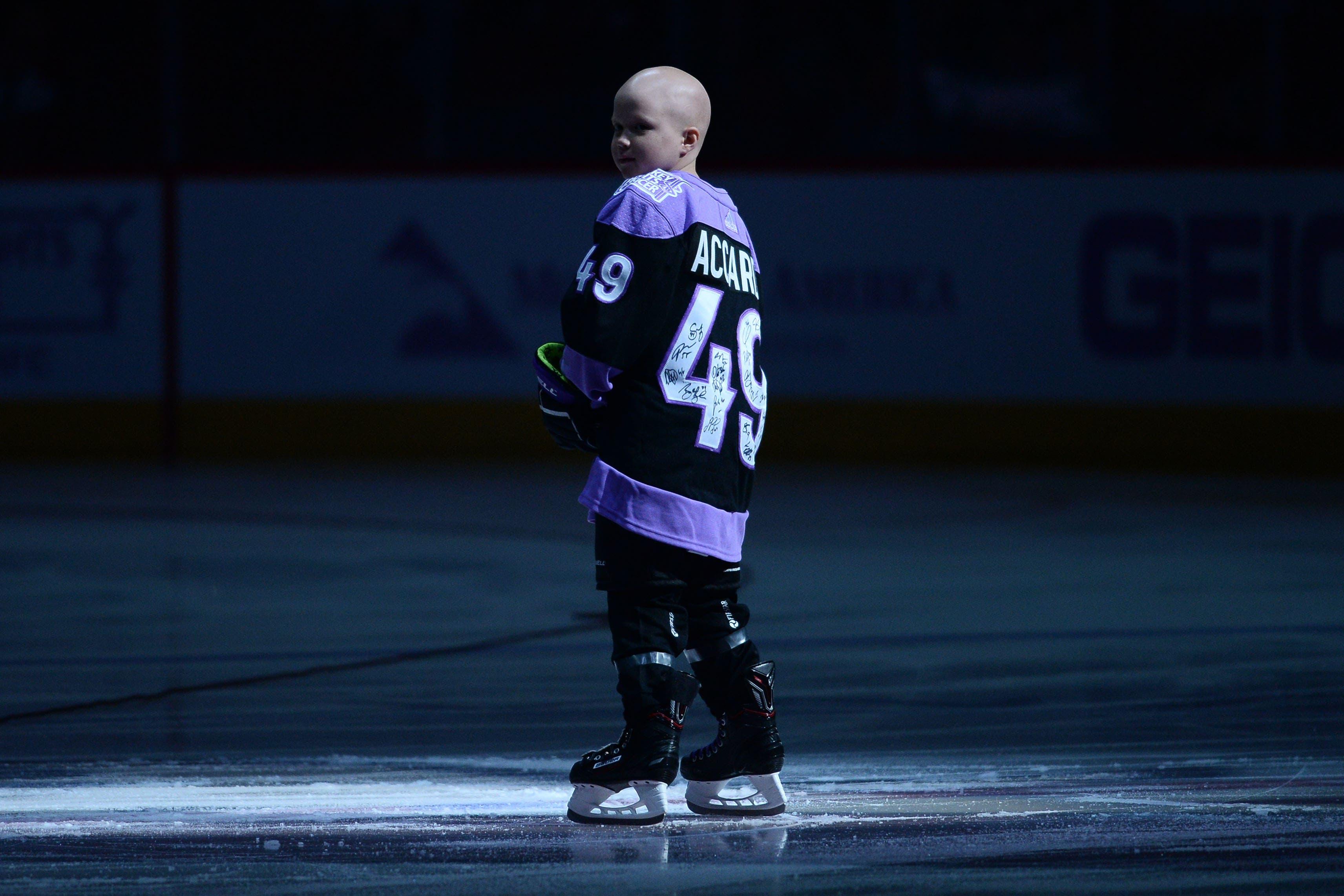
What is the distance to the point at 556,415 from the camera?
13.8 ft

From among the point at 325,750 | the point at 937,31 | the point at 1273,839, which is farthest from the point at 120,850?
the point at 937,31

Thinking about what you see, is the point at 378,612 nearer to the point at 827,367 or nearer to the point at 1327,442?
the point at 827,367

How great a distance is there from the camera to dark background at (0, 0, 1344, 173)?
13.4 meters

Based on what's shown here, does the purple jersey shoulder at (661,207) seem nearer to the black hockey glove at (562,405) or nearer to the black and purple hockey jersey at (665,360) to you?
the black and purple hockey jersey at (665,360)

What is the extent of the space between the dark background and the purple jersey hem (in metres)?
9.49

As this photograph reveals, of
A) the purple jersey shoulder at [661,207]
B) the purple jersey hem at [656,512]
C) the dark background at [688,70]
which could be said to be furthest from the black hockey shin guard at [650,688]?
the dark background at [688,70]

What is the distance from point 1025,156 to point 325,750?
921 cm

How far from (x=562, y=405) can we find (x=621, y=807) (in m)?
0.83

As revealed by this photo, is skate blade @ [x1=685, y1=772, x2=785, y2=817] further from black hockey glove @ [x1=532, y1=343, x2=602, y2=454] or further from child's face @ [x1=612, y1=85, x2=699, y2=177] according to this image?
child's face @ [x1=612, y1=85, x2=699, y2=177]

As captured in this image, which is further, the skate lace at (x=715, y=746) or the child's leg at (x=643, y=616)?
the skate lace at (x=715, y=746)

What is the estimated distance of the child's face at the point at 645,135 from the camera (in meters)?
4.21

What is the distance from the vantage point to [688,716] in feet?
18.2

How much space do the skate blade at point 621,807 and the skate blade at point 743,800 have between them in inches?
4.8

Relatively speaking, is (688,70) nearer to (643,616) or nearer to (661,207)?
(661,207)
